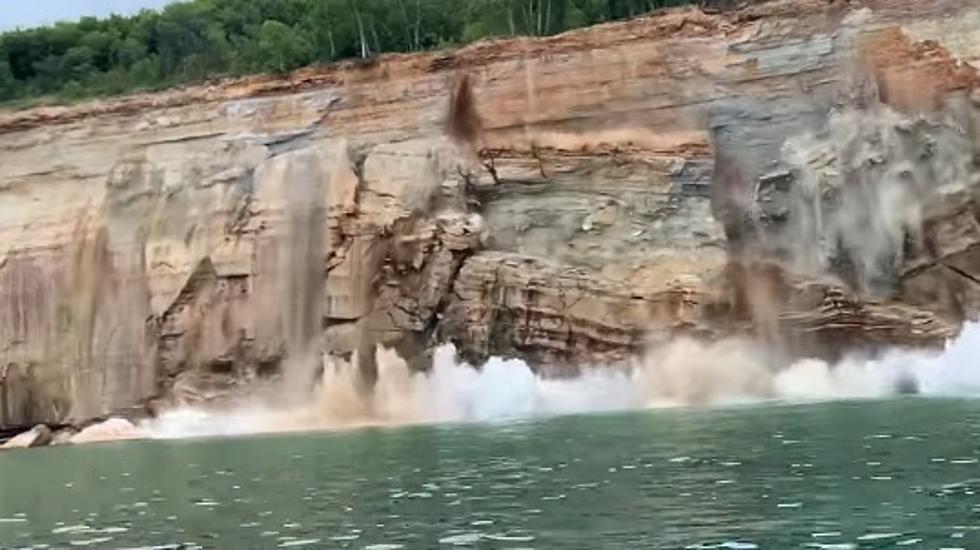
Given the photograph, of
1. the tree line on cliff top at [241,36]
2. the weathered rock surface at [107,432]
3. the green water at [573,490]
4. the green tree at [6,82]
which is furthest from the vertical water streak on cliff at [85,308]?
the green tree at [6,82]

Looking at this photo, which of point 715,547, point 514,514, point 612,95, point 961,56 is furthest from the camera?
point 612,95

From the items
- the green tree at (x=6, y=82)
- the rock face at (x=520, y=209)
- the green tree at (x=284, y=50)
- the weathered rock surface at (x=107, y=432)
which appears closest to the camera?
the rock face at (x=520, y=209)

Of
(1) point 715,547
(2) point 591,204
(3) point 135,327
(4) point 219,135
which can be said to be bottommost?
(1) point 715,547

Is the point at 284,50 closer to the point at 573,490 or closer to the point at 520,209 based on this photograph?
the point at 520,209

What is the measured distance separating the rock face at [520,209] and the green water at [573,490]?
9.31 m

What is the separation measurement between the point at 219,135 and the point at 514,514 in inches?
1143

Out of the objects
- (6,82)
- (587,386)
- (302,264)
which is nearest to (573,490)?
(587,386)

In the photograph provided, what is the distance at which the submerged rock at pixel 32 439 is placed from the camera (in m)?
36.6

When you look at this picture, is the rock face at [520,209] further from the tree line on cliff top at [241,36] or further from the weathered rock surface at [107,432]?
the tree line on cliff top at [241,36]

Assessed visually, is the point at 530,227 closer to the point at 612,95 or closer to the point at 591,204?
the point at 591,204

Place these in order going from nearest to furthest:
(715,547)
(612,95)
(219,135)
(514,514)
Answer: (715,547) → (514,514) → (612,95) → (219,135)

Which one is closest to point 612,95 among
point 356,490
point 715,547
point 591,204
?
point 591,204

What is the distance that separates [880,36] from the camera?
114 feet

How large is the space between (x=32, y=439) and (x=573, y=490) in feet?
85.6
